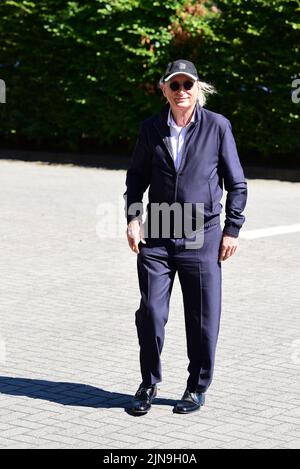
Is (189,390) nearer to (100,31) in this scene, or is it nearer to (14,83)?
(100,31)

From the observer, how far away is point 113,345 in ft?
28.4

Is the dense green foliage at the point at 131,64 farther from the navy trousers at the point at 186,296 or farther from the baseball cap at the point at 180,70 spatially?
the navy trousers at the point at 186,296

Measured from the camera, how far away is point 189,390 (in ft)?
23.0

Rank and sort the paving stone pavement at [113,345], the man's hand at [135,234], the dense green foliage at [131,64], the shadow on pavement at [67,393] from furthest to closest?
1. the dense green foliage at [131,64]
2. the shadow on pavement at [67,393]
3. the man's hand at [135,234]
4. the paving stone pavement at [113,345]

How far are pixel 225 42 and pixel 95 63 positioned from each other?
2838 mm

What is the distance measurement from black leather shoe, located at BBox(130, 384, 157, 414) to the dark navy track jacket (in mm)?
1033

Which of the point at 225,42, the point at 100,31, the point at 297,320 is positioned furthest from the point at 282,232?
the point at 100,31

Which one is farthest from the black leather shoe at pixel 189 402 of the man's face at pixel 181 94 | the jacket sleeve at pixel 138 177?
the man's face at pixel 181 94

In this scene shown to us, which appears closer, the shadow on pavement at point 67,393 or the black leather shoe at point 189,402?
the black leather shoe at point 189,402

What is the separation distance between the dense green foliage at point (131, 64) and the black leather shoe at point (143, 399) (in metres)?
12.6

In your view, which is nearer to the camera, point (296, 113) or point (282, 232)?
point (282, 232)

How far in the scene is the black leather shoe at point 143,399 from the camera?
6.91 meters

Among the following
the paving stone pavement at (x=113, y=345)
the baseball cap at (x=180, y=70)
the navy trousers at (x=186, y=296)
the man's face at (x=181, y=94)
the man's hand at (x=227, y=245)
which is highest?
the baseball cap at (x=180, y=70)

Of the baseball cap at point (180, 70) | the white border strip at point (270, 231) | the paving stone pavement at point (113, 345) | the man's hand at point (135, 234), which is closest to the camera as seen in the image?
the paving stone pavement at point (113, 345)
